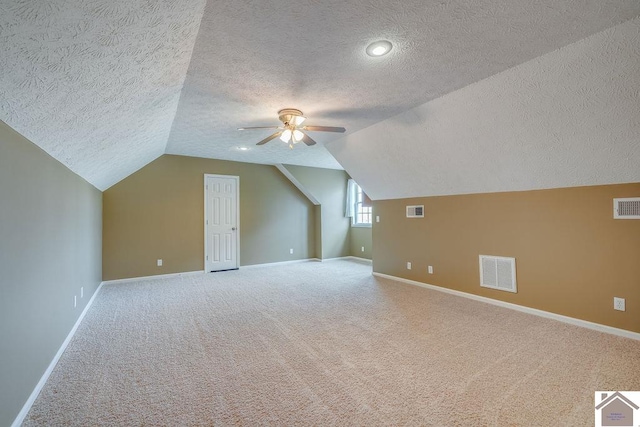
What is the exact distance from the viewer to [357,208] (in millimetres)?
7824

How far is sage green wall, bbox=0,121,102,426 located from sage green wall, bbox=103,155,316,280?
215 cm

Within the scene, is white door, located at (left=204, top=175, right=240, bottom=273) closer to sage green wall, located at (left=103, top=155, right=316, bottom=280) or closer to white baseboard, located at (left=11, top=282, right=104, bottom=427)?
sage green wall, located at (left=103, top=155, right=316, bottom=280)

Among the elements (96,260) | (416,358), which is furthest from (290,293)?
(96,260)

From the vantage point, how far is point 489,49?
6.88ft

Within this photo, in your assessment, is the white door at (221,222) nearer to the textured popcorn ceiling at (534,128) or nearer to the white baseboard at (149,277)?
the white baseboard at (149,277)

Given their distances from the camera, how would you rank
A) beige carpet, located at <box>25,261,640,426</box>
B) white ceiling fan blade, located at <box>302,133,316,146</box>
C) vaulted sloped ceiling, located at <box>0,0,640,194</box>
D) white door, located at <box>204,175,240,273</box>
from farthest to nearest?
white door, located at <box>204,175,240,273</box> → white ceiling fan blade, located at <box>302,133,316,146</box> → beige carpet, located at <box>25,261,640,426</box> → vaulted sloped ceiling, located at <box>0,0,640,194</box>

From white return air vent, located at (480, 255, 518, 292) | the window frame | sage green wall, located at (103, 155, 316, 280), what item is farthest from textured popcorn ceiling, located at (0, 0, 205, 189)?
the window frame

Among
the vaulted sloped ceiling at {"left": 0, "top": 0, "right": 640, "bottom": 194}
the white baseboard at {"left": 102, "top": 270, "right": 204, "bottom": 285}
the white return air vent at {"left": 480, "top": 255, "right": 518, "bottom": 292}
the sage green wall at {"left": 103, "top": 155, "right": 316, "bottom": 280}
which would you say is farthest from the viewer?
the sage green wall at {"left": 103, "top": 155, "right": 316, "bottom": 280}

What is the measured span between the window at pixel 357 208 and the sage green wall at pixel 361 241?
0.17m

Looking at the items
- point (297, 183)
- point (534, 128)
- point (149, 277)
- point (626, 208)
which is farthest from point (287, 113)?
point (149, 277)

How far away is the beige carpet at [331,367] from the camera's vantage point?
5.66ft

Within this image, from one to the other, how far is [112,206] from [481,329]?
236 inches

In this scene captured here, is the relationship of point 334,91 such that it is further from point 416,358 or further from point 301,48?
point 416,358

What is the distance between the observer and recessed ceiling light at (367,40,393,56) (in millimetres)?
2012
